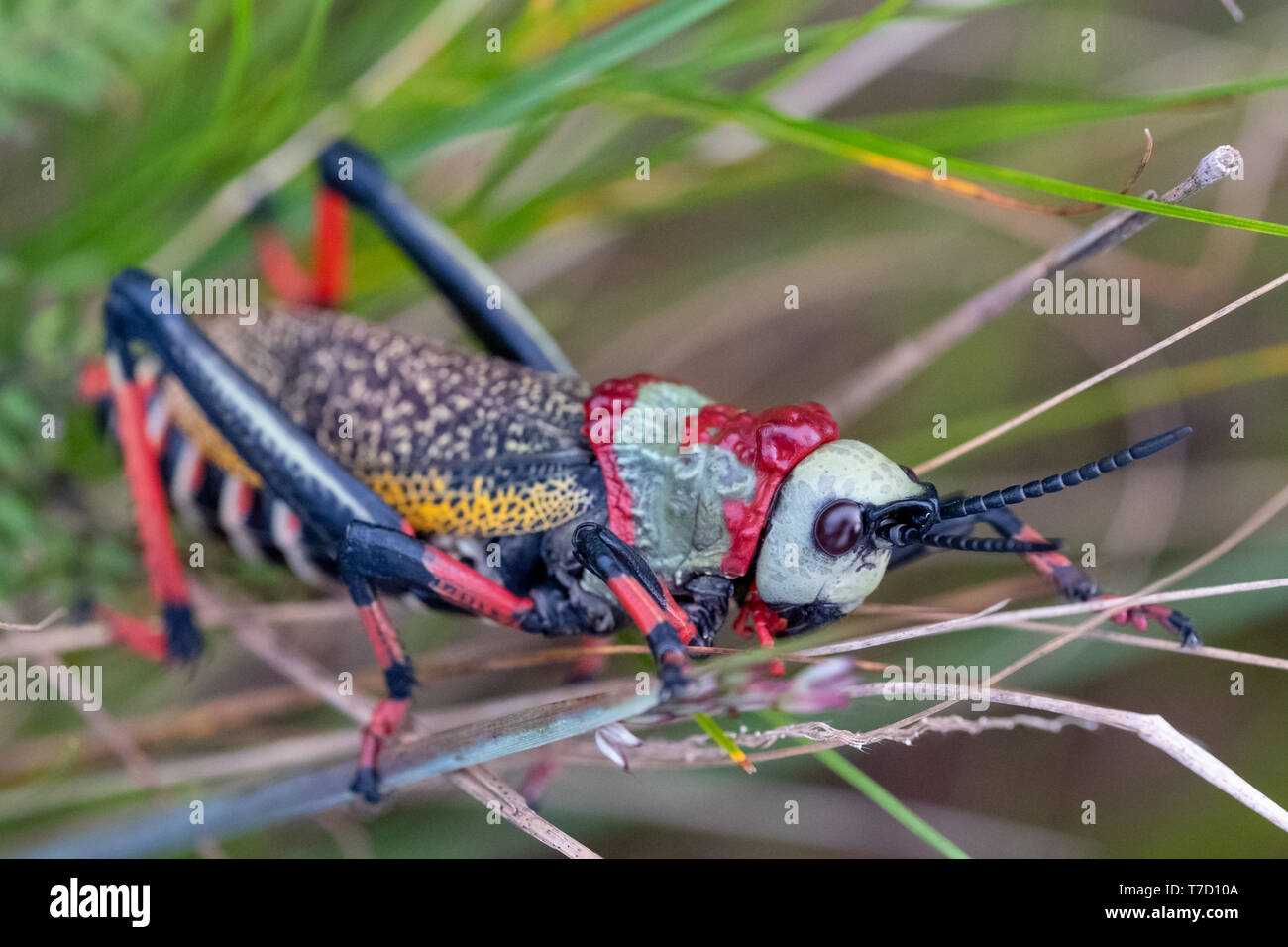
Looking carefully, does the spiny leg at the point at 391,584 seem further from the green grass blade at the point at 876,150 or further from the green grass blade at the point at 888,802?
the green grass blade at the point at 876,150

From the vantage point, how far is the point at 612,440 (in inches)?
88.0

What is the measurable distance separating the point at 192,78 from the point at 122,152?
39cm

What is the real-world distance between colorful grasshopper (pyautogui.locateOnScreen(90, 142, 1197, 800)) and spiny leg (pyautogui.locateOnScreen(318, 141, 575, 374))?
0.90ft

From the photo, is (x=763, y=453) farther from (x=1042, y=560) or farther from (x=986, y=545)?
(x=1042, y=560)

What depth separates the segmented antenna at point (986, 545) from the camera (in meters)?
1.84

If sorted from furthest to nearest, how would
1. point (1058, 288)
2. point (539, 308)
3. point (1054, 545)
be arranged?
point (539, 308), point (1058, 288), point (1054, 545)

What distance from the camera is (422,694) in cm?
324

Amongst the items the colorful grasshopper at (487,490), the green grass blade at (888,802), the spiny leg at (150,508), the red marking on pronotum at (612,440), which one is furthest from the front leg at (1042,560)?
the spiny leg at (150,508)

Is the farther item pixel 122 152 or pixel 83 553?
pixel 122 152

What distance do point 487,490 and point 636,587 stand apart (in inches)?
22.5

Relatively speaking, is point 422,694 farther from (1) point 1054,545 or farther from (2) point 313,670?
(1) point 1054,545

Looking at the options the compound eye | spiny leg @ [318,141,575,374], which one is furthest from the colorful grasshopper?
spiny leg @ [318,141,575,374]

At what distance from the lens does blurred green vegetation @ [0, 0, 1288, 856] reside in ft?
8.55
